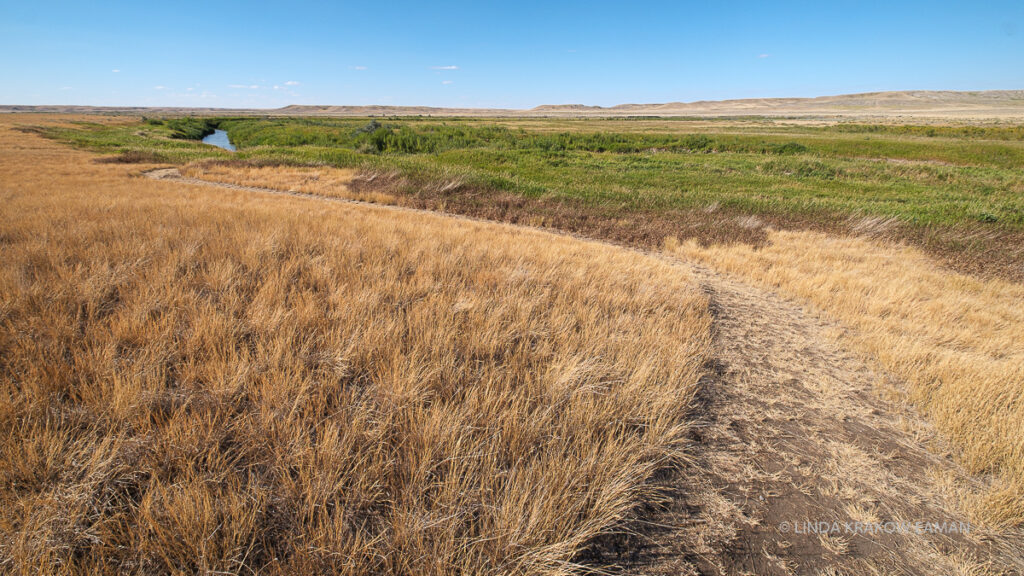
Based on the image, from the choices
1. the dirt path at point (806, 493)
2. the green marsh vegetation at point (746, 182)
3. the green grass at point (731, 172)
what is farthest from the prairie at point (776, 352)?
the green grass at point (731, 172)

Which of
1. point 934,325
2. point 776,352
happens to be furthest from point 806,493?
point 934,325

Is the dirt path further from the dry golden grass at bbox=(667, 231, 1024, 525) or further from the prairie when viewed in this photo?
the dry golden grass at bbox=(667, 231, 1024, 525)

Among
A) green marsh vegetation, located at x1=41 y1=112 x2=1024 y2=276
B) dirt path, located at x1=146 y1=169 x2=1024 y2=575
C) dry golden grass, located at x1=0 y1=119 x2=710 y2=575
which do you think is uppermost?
green marsh vegetation, located at x1=41 y1=112 x2=1024 y2=276

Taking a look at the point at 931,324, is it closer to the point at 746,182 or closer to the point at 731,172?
Result: the point at 746,182

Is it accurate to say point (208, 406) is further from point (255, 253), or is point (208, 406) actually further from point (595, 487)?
point (255, 253)

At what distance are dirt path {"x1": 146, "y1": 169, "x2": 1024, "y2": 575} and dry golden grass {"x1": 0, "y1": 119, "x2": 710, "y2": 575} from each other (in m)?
0.27

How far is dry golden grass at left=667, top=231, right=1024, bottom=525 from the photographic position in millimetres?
3125

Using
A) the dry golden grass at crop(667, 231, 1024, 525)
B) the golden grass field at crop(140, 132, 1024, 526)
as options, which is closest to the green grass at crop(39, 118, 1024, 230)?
the golden grass field at crop(140, 132, 1024, 526)

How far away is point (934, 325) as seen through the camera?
19.7ft

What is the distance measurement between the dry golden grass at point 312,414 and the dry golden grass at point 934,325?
214 centimetres

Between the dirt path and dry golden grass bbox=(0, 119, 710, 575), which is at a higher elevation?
dry golden grass bbox=(0, 119, 710, 575)

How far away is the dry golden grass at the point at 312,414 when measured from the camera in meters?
1.77

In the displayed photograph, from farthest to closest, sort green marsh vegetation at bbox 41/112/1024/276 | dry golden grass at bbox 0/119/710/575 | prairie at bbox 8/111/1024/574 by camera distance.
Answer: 1. green marsh vegetation at bbox 41/112/1024/276
2. prairie at bbox 8/111/1024/574
3. dry golden grass at bbox 0/119/710/575

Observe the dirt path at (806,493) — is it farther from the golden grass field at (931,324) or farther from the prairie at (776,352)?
the golden grass field at (931,324)
